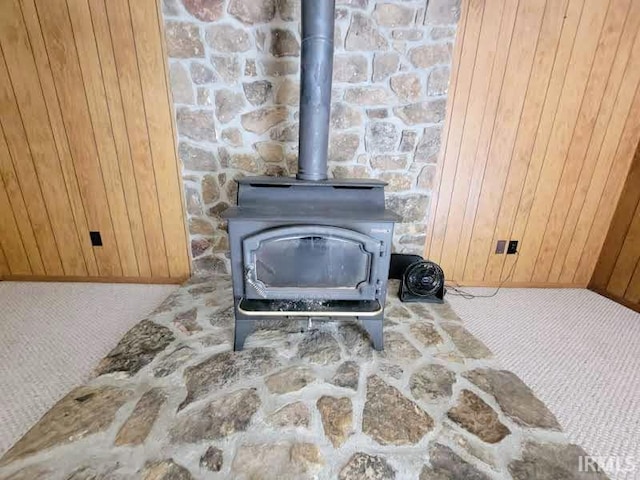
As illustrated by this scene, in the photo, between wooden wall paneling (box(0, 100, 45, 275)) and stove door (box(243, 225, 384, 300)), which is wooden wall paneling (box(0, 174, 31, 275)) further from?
stove door (box(243, 225, 384, 300))

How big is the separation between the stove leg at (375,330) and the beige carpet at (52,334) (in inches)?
51.7

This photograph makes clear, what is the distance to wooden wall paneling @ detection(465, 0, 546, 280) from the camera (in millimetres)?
1747

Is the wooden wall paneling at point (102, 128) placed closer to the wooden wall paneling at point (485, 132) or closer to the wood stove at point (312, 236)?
the wood stove at point (312, 236)

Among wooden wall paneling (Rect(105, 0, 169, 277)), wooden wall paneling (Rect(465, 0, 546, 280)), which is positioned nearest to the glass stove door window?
wooden wall paneling (Rect(105, 0, 169, 277))

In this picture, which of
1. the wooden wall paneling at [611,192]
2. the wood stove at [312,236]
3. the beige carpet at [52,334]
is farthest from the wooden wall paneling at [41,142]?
the wooden wall paneling at [611,192]

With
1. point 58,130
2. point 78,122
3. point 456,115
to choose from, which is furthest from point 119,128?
point 456,115

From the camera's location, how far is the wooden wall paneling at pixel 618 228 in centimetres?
202

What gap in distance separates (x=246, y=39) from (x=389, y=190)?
4.20 feet

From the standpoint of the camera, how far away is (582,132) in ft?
6.44

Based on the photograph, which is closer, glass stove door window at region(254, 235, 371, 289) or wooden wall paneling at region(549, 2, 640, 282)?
glass stove door window at region(254, 235, 371, 289)

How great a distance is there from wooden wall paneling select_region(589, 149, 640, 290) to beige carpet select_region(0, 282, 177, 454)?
3.26m

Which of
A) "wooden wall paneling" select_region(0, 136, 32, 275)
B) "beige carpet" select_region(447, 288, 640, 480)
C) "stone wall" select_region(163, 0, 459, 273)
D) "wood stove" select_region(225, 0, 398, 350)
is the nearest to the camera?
"beige carpet" select_region(447, 288, 640, 480)

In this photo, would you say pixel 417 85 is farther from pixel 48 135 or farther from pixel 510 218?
pixel 48 135

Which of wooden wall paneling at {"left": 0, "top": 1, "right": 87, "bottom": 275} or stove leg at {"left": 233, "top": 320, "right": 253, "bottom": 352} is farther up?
wooden wall paneling at {"left": 0, "top": 1, "right": 87, "bottom": 275}
